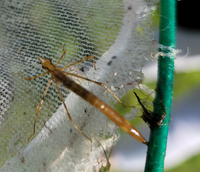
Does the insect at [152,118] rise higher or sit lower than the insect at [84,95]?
lower

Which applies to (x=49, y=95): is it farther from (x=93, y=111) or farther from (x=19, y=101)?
(x=93, y=111)

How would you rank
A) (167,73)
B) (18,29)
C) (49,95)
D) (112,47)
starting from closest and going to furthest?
(167,73)
(112,47)
(49,95)
(18,29)

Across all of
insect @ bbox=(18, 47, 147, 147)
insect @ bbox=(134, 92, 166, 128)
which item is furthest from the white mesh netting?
insect @ bbox=(134, 92, 166, 128)

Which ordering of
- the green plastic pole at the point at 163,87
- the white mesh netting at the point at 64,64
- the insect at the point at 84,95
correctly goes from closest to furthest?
the green plastic pole at the point at 163,87, the insect at the point at 84,95, the white mesh netting at the point at 64,64

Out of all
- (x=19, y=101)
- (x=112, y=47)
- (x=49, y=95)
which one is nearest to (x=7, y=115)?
(x=19, y=101)

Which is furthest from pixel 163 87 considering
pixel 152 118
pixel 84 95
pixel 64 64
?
pixel 64 64

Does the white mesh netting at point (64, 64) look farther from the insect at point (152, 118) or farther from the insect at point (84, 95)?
the insect at point (152, 118)

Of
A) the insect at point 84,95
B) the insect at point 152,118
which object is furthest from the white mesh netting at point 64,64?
the insect at point 152,118

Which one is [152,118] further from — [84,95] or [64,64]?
[64,64]

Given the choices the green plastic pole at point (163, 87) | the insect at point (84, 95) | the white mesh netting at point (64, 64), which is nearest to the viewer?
the green plastic pole at point (163, 87)
